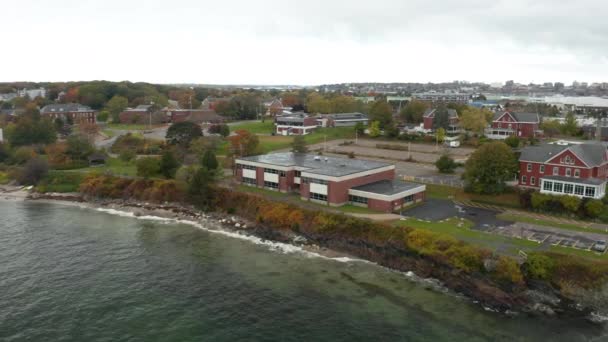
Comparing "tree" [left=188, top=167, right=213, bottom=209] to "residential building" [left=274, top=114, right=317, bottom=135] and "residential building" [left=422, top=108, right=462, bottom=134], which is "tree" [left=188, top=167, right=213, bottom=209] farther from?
"residential building" [left=422, top=108, right=462, bottom=134]

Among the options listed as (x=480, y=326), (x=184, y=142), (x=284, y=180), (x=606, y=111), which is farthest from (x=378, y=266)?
(x=606, y=111)

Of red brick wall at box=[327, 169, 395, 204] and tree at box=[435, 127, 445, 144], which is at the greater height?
tree at box=[435, 127, 445, 144]

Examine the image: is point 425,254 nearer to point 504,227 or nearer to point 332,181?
point 504,227

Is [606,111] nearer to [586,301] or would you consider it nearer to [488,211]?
[488,211]

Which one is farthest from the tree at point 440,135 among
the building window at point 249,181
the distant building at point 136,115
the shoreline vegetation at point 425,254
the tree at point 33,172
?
the distant building at point 136,115

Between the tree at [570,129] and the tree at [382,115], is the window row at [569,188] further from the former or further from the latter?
the tree at [382,115]

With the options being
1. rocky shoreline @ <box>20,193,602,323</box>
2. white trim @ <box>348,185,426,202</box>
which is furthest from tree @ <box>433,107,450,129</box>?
rocky shoreline @ <box>20,193,602,323</box>

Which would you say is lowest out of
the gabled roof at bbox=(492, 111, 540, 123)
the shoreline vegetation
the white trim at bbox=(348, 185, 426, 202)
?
the shoreline vegetation
